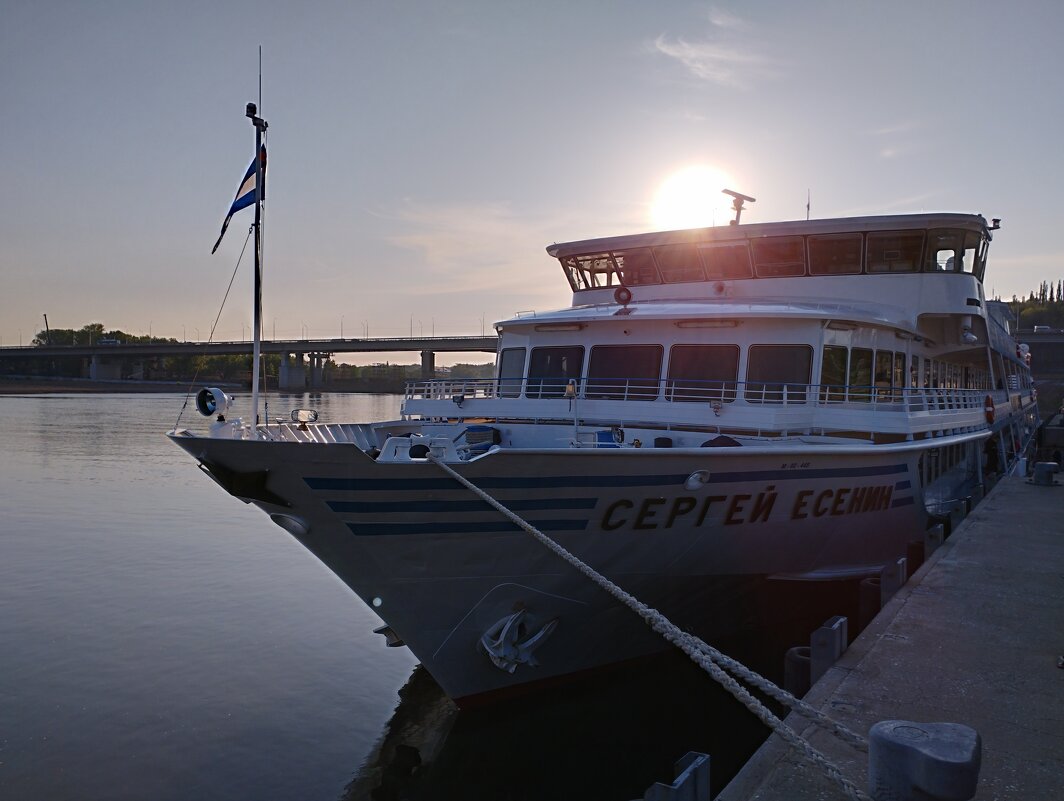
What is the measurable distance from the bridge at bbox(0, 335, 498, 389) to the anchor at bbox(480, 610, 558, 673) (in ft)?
183

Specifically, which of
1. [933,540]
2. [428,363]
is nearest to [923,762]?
[933,540]

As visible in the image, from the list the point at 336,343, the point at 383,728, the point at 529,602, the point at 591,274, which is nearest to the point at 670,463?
the point at 529,602

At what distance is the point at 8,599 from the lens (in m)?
15.2

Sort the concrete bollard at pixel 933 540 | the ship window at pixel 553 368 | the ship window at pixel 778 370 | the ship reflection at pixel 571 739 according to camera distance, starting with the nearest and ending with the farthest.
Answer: the ship reflection at pixel 571 739, the ship window at pixel 778 370, the ship window at pixel 553 368, the concrete bollard at pixel 933 540

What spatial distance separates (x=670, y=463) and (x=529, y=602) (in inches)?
84.3

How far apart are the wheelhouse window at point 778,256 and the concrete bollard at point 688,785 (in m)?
9.90

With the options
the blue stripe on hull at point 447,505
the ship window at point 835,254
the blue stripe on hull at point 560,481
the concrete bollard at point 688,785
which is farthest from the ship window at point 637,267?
the concrete bollard at point 688,785

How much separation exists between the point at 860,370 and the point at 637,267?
4347 mm

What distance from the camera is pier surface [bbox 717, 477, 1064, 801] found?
5234mm

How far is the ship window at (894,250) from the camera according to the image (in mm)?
13445

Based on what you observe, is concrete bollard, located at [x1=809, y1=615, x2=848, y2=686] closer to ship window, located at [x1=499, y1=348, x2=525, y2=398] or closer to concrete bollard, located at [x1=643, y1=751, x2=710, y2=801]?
concrete bollard, located at [x1=643, y1=751, x2=710, y2=801]

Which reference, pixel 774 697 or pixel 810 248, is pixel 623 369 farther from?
pixel 774 697

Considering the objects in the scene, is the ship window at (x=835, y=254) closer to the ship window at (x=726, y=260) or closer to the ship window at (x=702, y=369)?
the ship window at (x=726, y=260)

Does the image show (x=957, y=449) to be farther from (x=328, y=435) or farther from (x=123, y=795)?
(x=123, y=795)
